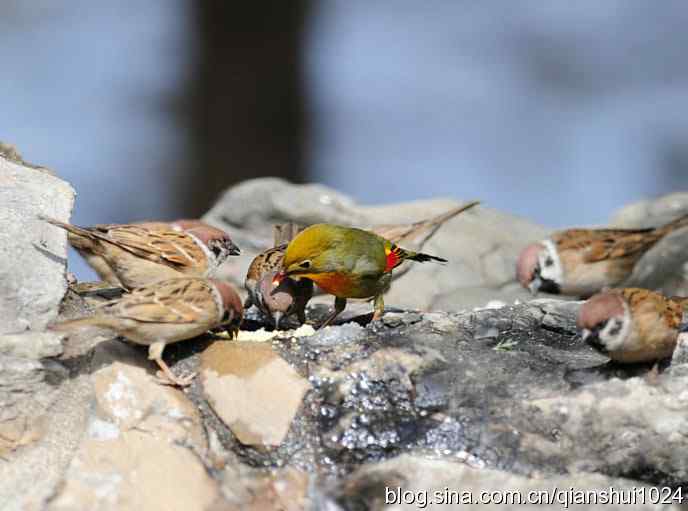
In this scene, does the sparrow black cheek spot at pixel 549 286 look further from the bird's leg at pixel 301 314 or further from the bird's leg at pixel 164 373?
the bird's leg at pixel 164 373

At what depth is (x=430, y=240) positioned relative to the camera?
9203 millimetres

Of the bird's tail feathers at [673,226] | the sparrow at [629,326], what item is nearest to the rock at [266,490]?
the sparrow at [629,326]

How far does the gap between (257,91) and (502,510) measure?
8.64 meters

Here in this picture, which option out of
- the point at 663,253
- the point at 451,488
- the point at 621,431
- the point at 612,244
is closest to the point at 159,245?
the point at 451,488

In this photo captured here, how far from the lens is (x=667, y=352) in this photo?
16.5 feet

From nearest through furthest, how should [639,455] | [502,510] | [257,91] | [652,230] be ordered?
1. [502,510]
2. [639,455]
3. [652,230]
4. [257,91]

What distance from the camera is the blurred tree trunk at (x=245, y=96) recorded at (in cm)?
1234

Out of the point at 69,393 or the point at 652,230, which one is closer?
the point at 69,393

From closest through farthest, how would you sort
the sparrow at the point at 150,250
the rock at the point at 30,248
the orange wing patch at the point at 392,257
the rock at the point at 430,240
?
the rock at the point at 30,248 → the sparrow at the point at 150,250 → the orange wing patch at the point at 392,257 → the rock at the point at 430,240

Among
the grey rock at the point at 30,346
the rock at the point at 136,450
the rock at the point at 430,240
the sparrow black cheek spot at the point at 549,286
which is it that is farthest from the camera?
the rock at the point at 430,240

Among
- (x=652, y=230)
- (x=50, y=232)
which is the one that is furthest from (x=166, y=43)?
(x=50, y=232)

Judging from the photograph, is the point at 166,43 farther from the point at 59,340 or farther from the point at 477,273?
the point at 59,340

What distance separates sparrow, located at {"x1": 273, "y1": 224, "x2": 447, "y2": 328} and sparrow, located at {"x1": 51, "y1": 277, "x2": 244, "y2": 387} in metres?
0.61

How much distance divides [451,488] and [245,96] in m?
8.50
